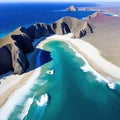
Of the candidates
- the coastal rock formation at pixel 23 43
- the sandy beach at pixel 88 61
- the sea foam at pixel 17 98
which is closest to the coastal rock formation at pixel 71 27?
the sandy beach at pixel 88 61

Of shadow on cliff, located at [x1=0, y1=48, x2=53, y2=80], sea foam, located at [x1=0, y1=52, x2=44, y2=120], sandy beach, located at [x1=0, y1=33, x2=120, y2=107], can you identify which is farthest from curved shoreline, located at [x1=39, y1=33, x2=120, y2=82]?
sea foam, located at [x1=0, y1=52, x2=44, y2=120]

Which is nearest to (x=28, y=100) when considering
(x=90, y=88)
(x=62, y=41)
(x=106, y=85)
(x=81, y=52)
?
(x=90, y=88)

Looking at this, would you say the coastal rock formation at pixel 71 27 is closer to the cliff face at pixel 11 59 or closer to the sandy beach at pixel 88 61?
the sandy beach at pixel 88 61

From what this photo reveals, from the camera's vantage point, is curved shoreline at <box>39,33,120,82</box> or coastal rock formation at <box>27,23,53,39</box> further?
coastal rock formation at <box>27,23,53,39</box>

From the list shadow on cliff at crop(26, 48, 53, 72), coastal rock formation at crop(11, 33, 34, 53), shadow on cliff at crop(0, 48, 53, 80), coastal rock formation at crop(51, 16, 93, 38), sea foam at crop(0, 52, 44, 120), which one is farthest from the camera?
coastal rock formation at crop(51, 16, 93, 38)

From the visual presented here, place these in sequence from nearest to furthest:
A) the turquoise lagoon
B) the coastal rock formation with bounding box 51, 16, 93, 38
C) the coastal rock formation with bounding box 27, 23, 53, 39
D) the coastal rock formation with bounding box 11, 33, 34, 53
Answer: the turquoise lagoon
the coastal rock formation with bounding box 11, 33, 34, 53
the coastal rock formation with bounding box 27, 23, 53, 39
the coastal rock formation with bounding box 51, 16, 93, 38

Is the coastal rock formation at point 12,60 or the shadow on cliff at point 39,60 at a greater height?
the coastal rock formation at point 12,60

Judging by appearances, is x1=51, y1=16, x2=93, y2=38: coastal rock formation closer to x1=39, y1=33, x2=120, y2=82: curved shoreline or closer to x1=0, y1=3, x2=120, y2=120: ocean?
x1=39, y1=33, x2=120, y2=82: curved shoreline
